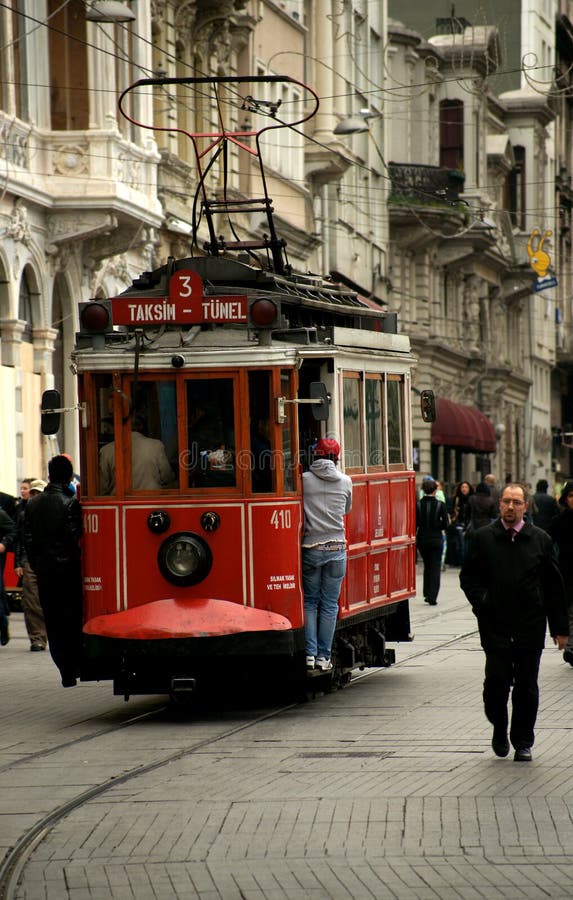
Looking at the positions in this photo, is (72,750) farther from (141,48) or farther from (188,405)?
(141,48)

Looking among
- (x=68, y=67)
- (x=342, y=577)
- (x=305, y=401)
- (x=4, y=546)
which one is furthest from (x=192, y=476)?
(x=68, y=67)

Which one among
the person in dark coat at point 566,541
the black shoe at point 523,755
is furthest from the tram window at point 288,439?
the person in dark coat at point 566,541

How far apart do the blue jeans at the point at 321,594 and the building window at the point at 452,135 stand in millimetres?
48523

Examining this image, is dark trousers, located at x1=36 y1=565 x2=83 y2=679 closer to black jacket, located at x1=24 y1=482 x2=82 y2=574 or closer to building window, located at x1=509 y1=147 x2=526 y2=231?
black jacket, located at x1=24 y1=482 x2=82 y2=574

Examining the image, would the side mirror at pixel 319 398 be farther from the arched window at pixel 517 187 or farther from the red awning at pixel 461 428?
the arched window at pixel 517 187

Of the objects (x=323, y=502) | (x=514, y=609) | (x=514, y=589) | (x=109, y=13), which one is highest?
(x=109, y=13)

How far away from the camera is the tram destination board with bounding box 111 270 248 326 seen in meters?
13.6

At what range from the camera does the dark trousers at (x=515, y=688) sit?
36.2 feet

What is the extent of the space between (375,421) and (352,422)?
28.6 inches

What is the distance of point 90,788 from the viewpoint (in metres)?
10.4

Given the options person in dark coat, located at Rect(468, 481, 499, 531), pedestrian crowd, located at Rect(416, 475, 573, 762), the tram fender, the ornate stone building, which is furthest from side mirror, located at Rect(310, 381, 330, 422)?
the ornate stone building

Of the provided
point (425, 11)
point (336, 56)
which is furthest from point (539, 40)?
point (336, 56)

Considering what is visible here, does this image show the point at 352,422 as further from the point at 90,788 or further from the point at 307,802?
the point at 307,802

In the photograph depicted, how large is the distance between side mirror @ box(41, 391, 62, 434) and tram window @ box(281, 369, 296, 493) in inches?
62.7
